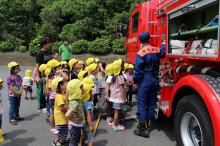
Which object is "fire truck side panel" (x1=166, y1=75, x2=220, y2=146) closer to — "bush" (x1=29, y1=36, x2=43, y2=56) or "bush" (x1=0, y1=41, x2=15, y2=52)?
"bush" (x1=29, y1=36, x2=43, y2=56)

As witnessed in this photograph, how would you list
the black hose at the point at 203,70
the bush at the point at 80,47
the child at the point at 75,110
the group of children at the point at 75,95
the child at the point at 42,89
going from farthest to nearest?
the bush at the point at 80,47
the child at the point at 42,89
the group of children at the point at 75,95
the child at the point at 75,110
the black hose at the point at 203,70

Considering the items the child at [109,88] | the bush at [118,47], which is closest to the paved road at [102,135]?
the child at [109,88]

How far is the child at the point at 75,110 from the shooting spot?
260 centimetres

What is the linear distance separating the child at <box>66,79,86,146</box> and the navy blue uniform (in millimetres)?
1239

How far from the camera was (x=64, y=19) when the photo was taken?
63.9 feet

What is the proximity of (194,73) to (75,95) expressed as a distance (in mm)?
1721

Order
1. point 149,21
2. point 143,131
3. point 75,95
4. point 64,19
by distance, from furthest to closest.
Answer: point 64,19
point 149,21
point 143,131
point 75,95

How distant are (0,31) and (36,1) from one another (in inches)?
204

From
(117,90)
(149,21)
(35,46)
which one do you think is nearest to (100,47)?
(35,46)

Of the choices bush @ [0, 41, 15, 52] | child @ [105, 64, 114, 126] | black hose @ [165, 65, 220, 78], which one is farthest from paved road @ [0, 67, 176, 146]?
bush @ [0, 41, 15, 52]

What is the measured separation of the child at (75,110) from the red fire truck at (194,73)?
55.2 inches

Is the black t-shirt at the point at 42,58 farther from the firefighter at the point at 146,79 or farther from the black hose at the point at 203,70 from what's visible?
the black hose at the point at 203,70

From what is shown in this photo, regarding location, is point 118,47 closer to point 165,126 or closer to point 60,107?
point 165,126

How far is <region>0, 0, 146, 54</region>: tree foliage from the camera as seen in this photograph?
16530 mm
